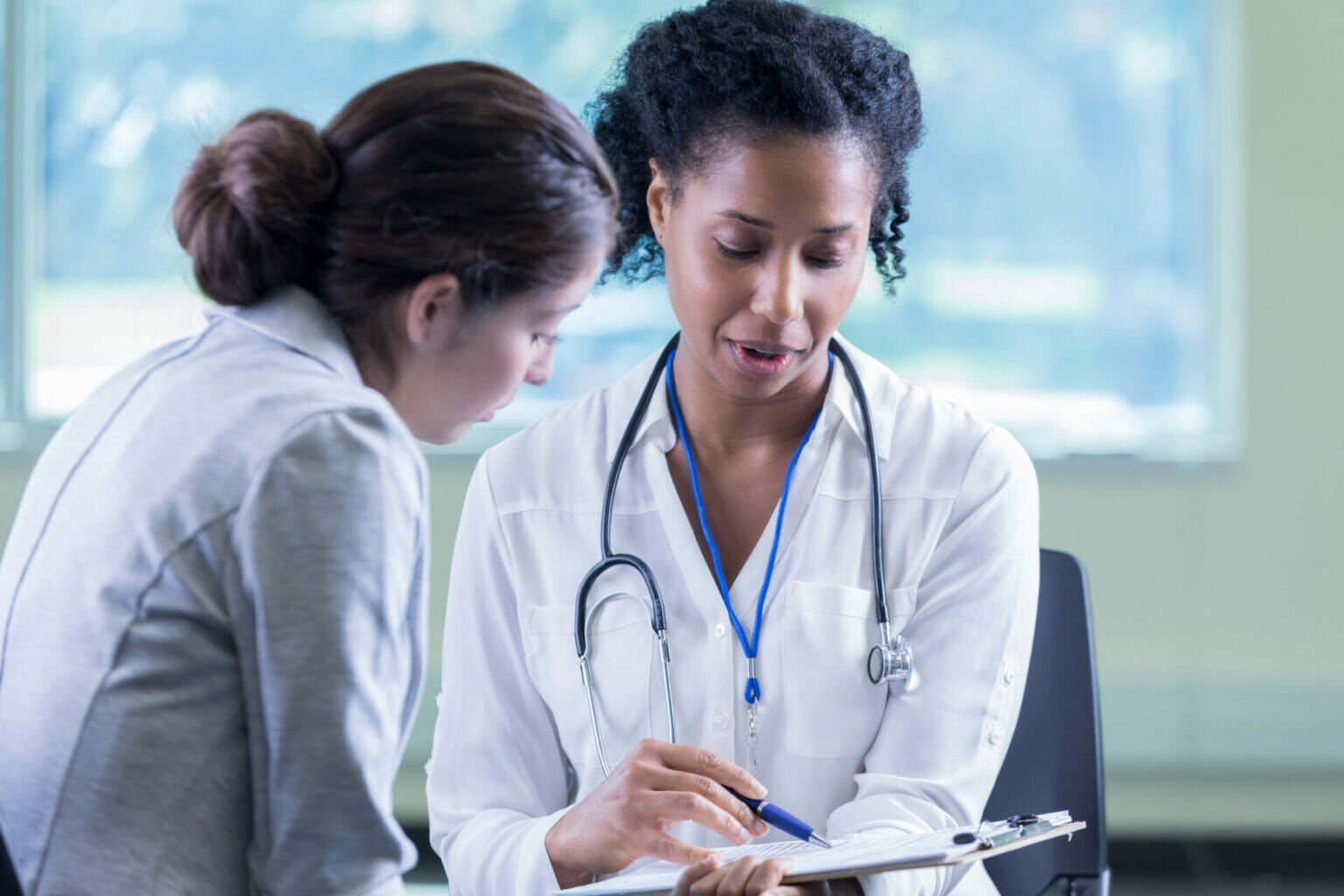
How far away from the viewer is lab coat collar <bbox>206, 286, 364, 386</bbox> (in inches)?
37.2

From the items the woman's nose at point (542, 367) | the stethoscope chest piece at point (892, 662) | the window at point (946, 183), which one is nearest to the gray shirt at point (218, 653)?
the woman's nose at point (542, 367)

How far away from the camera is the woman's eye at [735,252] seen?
53.8 inches

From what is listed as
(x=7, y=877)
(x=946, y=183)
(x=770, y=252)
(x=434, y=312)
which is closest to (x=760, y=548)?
(x=770, y=252)

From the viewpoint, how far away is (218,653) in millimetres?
846

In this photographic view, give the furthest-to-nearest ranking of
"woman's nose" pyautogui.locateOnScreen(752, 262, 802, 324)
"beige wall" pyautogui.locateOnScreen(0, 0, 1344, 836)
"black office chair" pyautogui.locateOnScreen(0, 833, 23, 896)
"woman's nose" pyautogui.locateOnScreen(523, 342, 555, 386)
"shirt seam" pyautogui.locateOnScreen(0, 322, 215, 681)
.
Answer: "beige wall" pyautogui.locateOnScreen(0, 0, 1344, 836) → "woman's nose" pyautogui.locateOnScreen(752, 262, 802, 324) → "woman's nose" pyautogui.locateOnScreen(523, 342, 555, 386) → "shirt seam" pyautogui.locateOnScreen(0, 322, 215, 681) → "black office chair" pyautogui.locateOnScreen(0, 833, 23, 896)

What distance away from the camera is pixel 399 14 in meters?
3.16

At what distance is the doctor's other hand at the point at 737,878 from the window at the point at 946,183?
2.02m

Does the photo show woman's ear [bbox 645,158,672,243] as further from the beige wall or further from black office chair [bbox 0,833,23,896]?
the beige wall

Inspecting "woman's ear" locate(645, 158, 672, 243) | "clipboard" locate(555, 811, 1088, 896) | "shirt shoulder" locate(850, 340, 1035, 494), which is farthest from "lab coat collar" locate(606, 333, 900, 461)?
"clipboard" locate(555, 811, 1088, 896)

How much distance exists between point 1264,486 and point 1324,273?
0.49 m

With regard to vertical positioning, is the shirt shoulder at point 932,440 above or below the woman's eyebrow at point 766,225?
below

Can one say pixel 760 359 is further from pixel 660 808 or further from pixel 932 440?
pixel 660 808

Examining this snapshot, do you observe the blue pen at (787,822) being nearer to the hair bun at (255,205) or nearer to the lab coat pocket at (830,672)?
the lab coat pocket at (830,672)

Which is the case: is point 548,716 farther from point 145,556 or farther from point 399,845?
point 145,556
